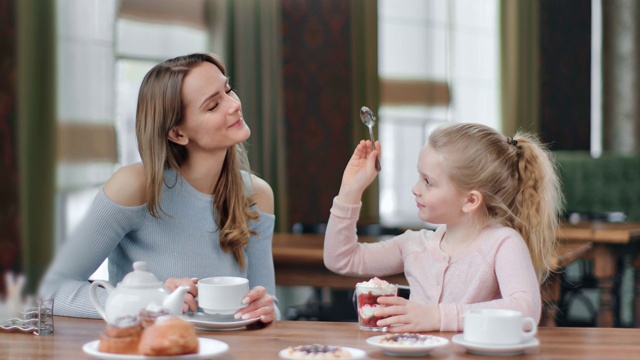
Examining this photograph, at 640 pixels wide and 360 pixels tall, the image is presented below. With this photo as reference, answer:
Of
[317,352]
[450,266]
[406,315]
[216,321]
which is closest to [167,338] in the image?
[317,352]

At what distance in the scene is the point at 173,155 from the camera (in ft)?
6.55

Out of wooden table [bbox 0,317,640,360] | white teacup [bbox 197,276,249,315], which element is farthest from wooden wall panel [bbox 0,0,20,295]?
white teacup [bbox 197,276,249,315]

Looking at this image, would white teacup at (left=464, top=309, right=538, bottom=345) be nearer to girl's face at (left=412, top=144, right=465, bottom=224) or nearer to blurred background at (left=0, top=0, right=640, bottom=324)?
girl's face at (left=412, top=144, right=465, bottom=224)

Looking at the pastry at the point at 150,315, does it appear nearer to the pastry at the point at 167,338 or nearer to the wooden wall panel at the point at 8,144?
the pastry at the point at 167,338

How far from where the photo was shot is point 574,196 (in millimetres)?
5328

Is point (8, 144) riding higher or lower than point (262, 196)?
higher

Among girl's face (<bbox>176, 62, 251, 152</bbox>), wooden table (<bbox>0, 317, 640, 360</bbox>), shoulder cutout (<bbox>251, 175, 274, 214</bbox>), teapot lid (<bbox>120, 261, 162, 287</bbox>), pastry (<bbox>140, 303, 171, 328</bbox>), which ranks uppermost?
girl's face (<bbox>176, 62, 251, 152</bbox>)

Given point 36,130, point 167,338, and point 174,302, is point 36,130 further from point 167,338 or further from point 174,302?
point 167,338

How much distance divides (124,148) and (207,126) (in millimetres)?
2169

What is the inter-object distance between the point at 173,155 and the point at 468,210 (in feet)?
2.33

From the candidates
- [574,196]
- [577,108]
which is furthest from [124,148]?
[577,108]

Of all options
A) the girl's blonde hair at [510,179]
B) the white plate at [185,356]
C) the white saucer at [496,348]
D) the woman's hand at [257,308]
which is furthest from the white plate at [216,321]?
the girl's blonde hair at [510,179]

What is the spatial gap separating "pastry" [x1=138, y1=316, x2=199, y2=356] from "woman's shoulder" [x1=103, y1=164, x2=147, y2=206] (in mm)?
629

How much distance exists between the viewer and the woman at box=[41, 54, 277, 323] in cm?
185
